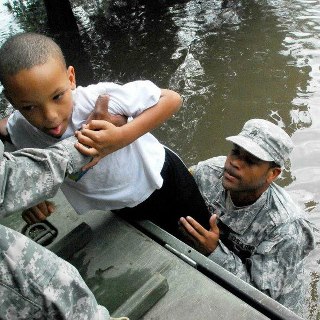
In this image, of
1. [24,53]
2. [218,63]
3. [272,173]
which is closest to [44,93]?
[24,53]

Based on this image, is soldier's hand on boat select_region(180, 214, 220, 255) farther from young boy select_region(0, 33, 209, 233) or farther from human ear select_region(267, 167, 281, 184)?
human ear select_region(267, 167, 281, 184)

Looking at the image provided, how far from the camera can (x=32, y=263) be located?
1252 millimetres

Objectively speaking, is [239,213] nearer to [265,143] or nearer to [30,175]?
[265,143]

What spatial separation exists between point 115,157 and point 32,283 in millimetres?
679

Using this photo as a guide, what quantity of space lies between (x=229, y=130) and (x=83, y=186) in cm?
317

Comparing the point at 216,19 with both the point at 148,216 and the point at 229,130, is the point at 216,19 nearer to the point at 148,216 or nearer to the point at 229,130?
the point at 229,130

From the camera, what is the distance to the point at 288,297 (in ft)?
8.55

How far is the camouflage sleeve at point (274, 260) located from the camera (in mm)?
2379

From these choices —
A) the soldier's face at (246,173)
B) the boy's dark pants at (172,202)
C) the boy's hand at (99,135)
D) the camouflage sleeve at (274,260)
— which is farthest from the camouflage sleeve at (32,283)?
the soldier's face at (246,173)

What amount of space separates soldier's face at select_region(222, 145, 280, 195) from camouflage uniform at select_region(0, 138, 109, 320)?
1.36 metres

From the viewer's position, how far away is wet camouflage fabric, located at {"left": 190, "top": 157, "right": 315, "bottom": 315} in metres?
2.39

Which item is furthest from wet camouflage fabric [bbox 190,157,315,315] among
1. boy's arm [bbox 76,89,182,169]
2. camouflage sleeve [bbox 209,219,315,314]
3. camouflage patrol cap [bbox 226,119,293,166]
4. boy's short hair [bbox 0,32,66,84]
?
boy's short hair [bbox 0,32,66,84]

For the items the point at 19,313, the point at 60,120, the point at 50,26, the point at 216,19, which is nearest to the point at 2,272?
the point at 19,313

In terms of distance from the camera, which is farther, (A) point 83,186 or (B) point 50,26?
(B) point 50,26
